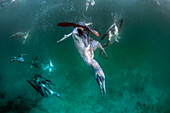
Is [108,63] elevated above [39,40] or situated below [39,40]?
below

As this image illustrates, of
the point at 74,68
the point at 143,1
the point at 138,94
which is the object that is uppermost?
the point at 143,1

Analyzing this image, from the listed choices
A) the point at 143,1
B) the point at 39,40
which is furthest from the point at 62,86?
the point at 143,1

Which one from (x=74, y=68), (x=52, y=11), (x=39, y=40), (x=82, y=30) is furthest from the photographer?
(x=39, y=40)

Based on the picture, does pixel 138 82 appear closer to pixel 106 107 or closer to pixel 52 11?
pixel 106 107

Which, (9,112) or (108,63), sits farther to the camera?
(108,63)

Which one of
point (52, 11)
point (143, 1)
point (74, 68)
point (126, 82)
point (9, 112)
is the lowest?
point (126, 82)

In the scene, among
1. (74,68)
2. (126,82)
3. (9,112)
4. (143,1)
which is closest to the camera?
(9,112)

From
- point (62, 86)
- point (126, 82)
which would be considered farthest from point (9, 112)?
point (126, 82)

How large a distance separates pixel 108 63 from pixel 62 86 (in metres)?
4.77

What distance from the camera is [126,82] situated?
8633 millimetres

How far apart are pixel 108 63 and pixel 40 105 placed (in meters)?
6.60

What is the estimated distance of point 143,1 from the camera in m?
A: 15.8

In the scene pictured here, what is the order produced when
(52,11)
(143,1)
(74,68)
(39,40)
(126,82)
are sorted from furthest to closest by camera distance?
(39,40) < (52,11) < (143,1) < (74,68) < (126,82)

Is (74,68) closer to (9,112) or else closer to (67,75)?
(67,75)
